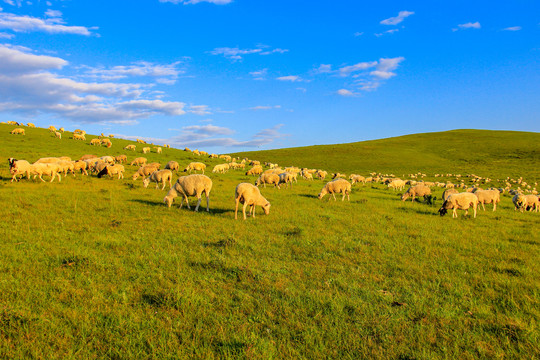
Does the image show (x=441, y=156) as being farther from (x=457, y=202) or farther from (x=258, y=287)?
(x=258, y=287)

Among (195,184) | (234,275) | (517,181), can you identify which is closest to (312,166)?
(517,181)

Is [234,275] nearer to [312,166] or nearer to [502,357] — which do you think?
[502,357]

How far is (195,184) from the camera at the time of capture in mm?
15539

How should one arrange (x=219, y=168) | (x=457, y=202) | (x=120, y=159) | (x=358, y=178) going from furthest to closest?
(x=358, y=178) → (x=219, y=168) → (x=120, y=159) → (x=457, y=202)

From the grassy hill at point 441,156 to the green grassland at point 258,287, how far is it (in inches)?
2228

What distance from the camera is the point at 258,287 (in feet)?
21.3

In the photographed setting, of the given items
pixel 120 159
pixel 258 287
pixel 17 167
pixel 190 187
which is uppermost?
A: pixel 120 159

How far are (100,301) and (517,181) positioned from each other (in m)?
60.3

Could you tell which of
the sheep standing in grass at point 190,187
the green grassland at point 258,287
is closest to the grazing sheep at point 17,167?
the green grassland at point 258,287

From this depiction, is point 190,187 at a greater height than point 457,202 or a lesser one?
greater

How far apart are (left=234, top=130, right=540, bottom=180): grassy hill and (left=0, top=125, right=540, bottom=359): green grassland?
56.6 metres

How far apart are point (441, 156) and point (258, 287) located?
297ft

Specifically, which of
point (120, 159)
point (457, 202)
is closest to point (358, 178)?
point (457, 202)

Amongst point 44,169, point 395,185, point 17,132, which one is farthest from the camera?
point 17,132
